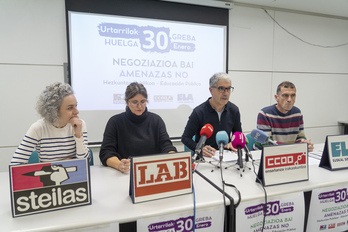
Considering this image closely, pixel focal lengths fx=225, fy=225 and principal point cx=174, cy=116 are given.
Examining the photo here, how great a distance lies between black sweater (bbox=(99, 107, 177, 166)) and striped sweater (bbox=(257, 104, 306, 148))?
931 millimetres

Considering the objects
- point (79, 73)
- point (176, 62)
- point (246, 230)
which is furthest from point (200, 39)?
point (246, 230)

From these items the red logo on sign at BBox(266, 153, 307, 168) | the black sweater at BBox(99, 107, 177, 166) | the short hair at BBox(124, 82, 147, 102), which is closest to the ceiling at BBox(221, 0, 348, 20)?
the short hair at BBox(124, 82, 147, 102)

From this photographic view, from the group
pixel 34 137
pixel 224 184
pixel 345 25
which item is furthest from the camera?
pixel 345 25

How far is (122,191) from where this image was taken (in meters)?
1.16

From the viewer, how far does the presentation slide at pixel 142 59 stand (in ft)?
9.14

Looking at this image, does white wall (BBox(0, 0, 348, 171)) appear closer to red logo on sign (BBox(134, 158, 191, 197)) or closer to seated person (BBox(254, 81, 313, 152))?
seated person (BBox(254, 81, 313, 152))

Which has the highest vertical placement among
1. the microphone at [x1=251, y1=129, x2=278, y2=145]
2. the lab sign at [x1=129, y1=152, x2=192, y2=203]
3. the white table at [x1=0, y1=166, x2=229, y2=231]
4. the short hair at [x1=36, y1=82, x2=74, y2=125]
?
the short hair at [x1=36, y1=82, x2=74, y2=125]

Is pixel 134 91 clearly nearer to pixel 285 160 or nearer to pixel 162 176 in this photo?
pixel 162 176

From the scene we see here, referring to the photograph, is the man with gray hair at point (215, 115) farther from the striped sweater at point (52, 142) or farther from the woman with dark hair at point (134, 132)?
the striped sweater at point (52, 142)

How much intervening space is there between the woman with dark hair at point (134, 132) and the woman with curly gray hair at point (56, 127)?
22 centimetres

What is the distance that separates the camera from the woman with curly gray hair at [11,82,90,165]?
1.47 metres

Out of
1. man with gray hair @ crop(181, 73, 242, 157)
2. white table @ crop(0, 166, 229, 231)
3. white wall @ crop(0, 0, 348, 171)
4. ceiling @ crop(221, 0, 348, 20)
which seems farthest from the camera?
ceiling @ crop(221, 0, 348, 20)

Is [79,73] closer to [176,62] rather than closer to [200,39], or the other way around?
[176,62]

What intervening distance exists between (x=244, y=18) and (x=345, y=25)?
213 cm
